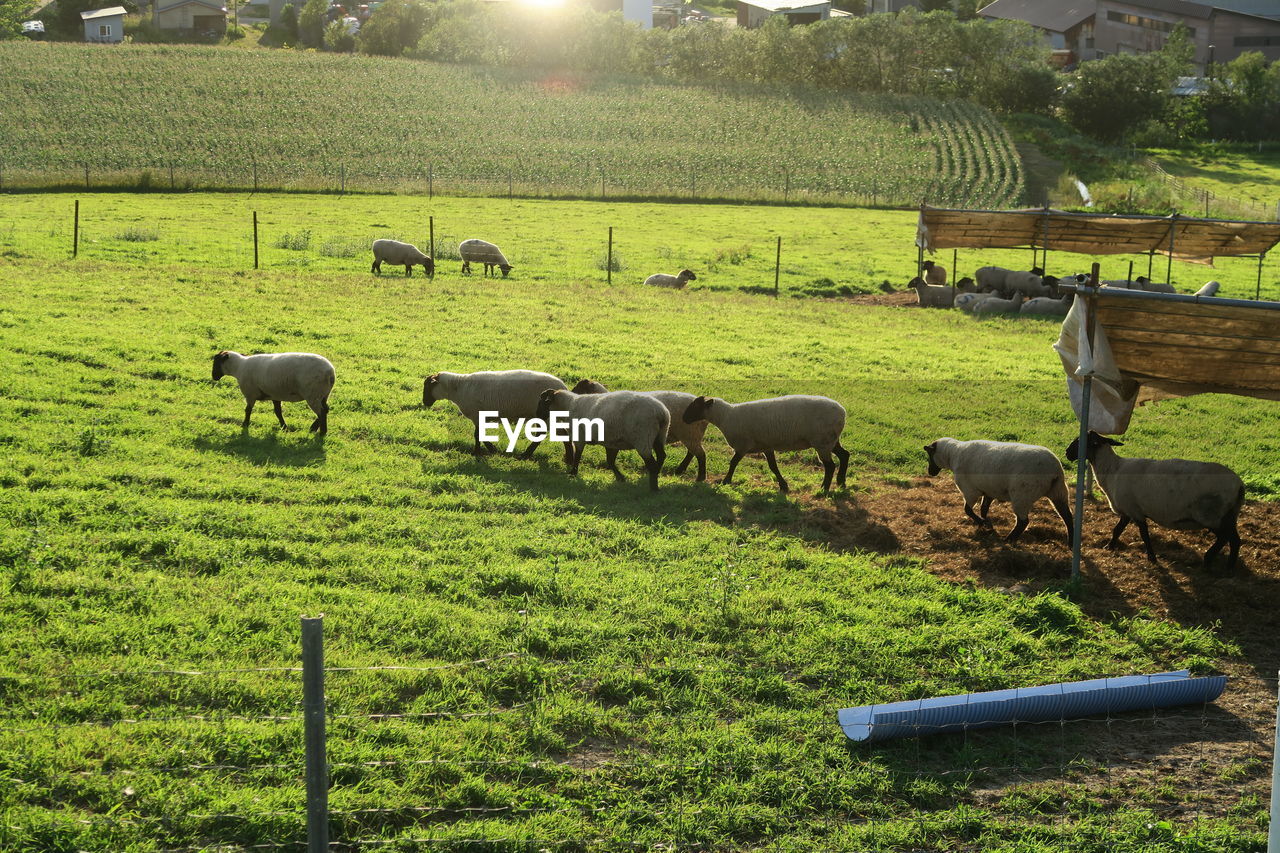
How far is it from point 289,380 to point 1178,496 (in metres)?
11.0

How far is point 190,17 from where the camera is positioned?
5202 inches

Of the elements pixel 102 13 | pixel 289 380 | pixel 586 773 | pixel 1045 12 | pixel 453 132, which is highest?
pixel 1045 12

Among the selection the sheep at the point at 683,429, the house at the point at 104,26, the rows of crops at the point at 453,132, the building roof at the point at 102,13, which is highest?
the building roof at the point at 102,13

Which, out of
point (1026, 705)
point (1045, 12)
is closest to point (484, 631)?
point (1026, 705)

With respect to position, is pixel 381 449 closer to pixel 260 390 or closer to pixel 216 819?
pixel 260 390

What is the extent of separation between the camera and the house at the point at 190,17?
13075 cm

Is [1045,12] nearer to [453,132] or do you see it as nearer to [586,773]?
[453,132]

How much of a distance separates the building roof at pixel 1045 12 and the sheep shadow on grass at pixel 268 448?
11560cm

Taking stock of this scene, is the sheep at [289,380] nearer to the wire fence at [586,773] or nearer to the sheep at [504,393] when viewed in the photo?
the sheep at [504,393]

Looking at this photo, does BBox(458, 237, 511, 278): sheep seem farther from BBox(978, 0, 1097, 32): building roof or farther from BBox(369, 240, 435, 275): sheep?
BBox(978, 0, 1097, 32): building roof

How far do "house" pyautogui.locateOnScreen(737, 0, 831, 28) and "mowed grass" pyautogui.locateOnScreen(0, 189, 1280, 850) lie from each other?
12068cm

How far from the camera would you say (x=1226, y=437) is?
17156 millimetres

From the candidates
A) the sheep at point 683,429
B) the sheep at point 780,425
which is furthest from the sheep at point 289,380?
the sheep at point 780,425

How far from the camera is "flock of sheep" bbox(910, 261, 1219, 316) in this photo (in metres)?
28.6
